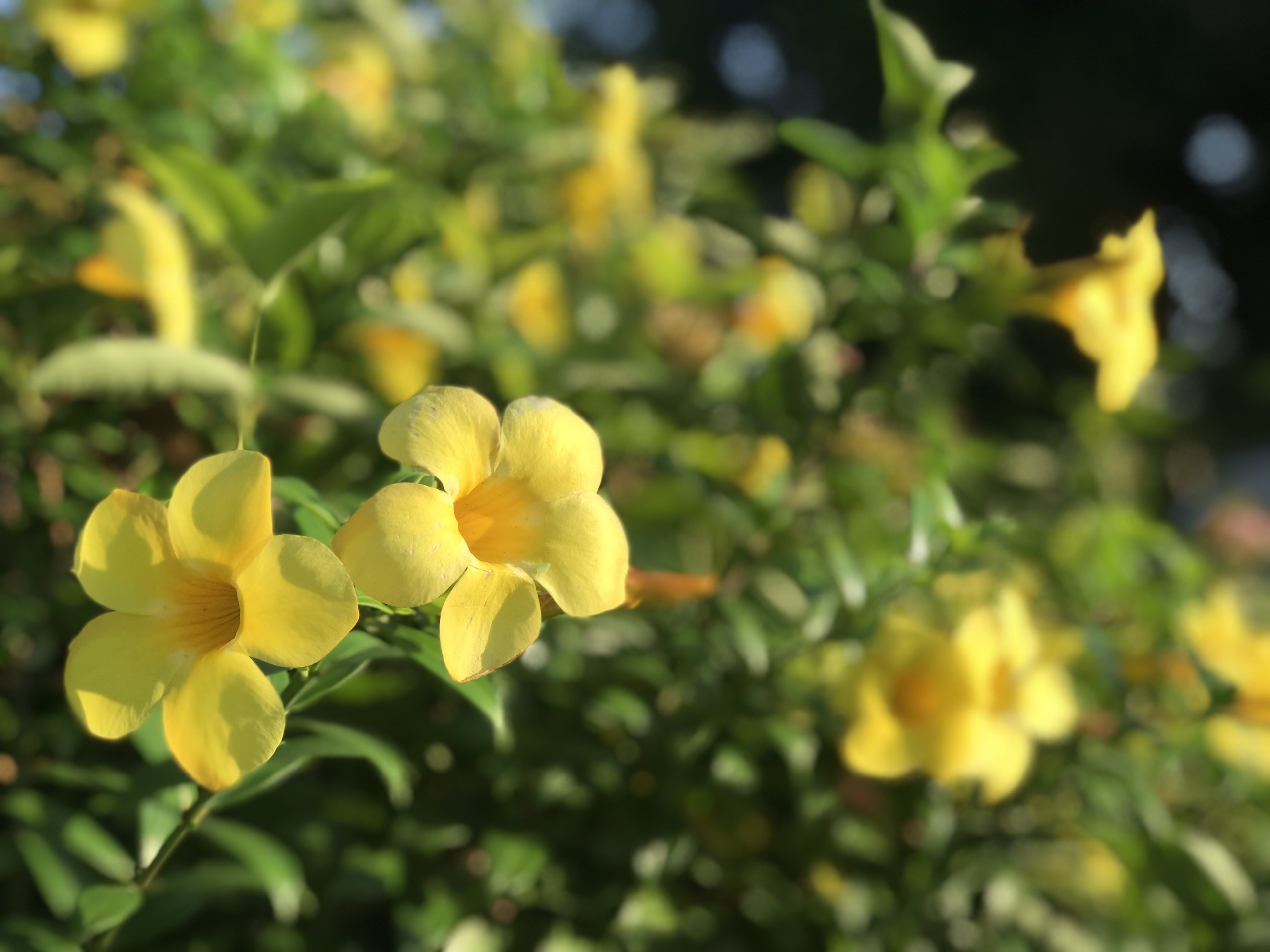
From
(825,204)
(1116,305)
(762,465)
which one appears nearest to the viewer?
(1116,305)

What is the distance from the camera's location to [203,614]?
429mm

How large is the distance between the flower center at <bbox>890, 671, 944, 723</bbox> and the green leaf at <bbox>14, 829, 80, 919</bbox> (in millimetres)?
644

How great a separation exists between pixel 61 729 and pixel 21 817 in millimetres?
84

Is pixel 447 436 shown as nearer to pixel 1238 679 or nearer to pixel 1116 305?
pixel 1116 305

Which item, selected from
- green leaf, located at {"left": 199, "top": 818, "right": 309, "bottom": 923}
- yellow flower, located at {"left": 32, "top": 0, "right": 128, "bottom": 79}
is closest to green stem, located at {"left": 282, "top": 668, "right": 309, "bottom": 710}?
green leaf, located at {"left": 199, "top": 818, "right": 309, "bottom": 923}

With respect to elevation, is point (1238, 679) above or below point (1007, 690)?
below

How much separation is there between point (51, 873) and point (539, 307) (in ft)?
3.10

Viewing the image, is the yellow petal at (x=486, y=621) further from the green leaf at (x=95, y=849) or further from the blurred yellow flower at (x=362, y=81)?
the blurred yellow flower at (x=362, y=81)

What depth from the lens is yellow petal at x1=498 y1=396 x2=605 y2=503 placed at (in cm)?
44

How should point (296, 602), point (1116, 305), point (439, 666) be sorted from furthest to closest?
point (1116, 305), point (439, 666), point (296, 602)

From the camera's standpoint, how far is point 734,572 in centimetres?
92

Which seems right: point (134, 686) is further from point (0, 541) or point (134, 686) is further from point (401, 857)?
point (0, 541)

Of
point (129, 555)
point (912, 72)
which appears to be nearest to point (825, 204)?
point (912, 72)

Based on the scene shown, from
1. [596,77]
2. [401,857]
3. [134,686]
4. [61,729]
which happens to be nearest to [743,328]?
[596,77]
